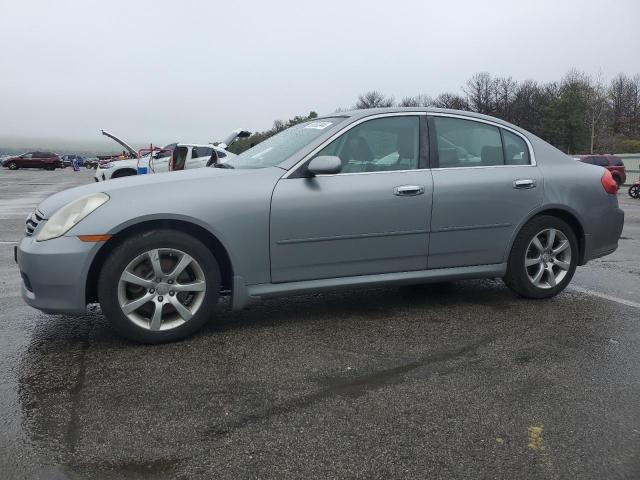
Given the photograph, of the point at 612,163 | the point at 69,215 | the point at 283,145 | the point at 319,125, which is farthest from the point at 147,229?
the point at 612,163

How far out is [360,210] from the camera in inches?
160

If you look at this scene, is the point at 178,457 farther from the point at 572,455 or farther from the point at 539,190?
the point at 539,190

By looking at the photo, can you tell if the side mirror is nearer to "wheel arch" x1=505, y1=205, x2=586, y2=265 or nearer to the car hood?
the car hood

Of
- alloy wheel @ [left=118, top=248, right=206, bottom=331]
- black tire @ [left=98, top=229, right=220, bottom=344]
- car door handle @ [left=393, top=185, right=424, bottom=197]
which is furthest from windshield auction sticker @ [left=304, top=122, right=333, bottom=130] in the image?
alloy wheel @ [left=118, top=248, right=206, bottom=331]

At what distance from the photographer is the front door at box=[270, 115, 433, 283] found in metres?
3.93

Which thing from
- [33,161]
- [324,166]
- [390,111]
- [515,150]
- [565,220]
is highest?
[33,161]

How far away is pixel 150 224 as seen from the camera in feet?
12.1

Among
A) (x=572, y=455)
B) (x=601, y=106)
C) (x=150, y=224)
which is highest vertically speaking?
(x=601, y=106)

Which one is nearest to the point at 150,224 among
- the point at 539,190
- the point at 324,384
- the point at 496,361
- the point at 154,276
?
the point at 154,276

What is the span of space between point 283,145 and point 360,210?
0.87 metres

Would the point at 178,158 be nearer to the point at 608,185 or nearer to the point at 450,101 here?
the point at 608,185

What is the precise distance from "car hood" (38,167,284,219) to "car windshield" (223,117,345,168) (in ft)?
0.78

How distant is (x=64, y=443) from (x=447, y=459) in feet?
5.23

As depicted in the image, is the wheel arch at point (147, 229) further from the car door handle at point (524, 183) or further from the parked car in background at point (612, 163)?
the parked car in background at point (612, 163)
